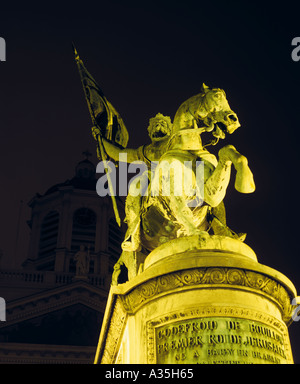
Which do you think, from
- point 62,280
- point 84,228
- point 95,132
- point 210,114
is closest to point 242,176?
point 210,114

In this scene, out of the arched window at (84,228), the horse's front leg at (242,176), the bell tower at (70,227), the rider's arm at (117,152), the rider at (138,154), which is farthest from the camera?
the arched window at (84,228)

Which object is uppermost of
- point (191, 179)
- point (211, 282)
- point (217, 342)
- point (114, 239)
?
point (114, 239)

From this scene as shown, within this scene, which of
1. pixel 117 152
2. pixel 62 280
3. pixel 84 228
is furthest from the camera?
pixel 84 228

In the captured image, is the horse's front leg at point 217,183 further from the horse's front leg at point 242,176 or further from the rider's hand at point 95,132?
the rider's hand at point 95,132

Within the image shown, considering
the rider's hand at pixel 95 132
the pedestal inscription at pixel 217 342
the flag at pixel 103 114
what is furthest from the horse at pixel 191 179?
the flag at pixel 103 114

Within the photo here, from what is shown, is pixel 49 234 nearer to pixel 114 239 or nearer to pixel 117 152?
pixel 114 239

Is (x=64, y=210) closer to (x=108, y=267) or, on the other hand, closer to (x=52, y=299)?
(x=108, y=267)

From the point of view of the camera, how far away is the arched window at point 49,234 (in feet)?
158

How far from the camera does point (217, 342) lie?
6012mm

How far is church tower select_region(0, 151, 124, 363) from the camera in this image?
33.8 metres

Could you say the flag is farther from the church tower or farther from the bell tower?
the bell tower

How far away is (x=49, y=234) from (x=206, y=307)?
4387 cm
